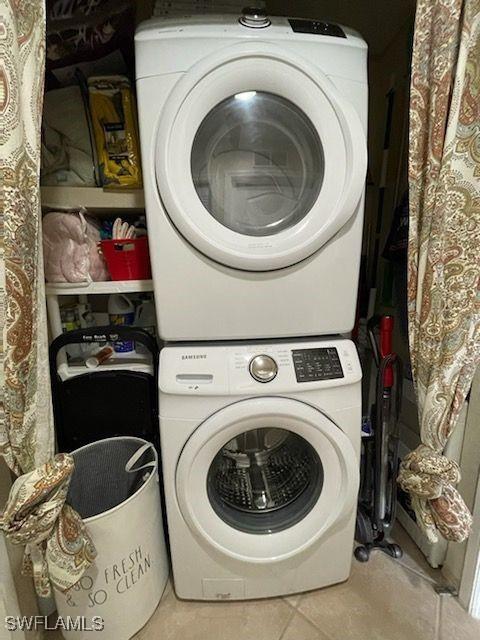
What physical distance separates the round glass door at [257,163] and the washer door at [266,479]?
0.54 metres

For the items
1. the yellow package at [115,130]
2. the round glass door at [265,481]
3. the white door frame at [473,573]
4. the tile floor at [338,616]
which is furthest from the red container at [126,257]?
the white door frame at [473,573]

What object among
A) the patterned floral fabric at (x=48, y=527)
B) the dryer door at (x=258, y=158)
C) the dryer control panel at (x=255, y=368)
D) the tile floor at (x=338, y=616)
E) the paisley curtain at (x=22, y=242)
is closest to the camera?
the paisley curtain at (x=22, y=242)

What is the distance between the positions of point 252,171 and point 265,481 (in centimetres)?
102

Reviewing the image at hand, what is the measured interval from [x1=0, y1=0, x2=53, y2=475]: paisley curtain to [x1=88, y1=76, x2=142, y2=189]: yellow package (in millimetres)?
362

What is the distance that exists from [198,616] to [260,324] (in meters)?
0.96

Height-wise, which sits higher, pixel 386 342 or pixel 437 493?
pixel 386 342

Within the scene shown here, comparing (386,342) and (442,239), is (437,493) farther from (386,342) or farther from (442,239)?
(442,239)

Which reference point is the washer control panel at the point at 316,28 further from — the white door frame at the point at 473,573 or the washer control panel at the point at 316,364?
the white door frame at the point at 473,573

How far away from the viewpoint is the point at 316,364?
3.28 ft

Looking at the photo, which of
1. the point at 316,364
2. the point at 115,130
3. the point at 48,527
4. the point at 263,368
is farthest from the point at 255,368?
the point at 115,130

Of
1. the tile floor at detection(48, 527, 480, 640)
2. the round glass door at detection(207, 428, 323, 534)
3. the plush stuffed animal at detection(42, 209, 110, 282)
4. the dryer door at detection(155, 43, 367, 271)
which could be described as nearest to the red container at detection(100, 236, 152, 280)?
the plush stuffed animal at detection(42, 209, 110, 282)

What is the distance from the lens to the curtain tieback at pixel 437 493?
906mm

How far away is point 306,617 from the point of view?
1.11 metres

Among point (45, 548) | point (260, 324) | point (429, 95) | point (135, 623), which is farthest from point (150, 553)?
point (429, 95)
